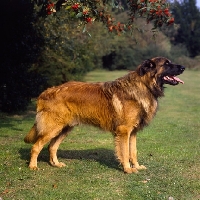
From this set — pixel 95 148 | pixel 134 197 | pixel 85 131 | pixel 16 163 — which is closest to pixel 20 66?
pixel 85 131

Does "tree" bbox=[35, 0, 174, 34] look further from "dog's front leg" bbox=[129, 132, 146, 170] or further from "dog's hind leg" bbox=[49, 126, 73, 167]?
"dog's front leg" bbox=[129, 132, 146, 170]

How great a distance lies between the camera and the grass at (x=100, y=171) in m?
6.56

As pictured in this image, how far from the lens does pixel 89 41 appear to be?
30.7m

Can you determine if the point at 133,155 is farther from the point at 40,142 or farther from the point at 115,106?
the point at 40,142

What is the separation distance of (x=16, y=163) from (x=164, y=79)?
375 cm

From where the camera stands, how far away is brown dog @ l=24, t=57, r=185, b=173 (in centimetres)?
802

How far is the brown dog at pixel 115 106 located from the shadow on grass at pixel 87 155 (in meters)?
0.66

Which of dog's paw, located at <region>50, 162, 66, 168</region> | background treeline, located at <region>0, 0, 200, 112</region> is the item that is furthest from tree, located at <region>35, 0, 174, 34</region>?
dog's paw, located at <region>50, 162, 66, 168</region>

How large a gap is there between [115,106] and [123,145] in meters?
0.83

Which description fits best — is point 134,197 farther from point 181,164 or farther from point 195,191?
point 181,164

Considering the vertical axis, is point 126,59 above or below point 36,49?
below

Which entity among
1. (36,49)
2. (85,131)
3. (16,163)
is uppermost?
(36,49)

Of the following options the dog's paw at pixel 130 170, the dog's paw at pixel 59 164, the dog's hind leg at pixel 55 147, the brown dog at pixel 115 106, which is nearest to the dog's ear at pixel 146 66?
the brown dog at pixel 115 106

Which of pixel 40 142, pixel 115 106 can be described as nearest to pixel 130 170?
pixel 115 106
